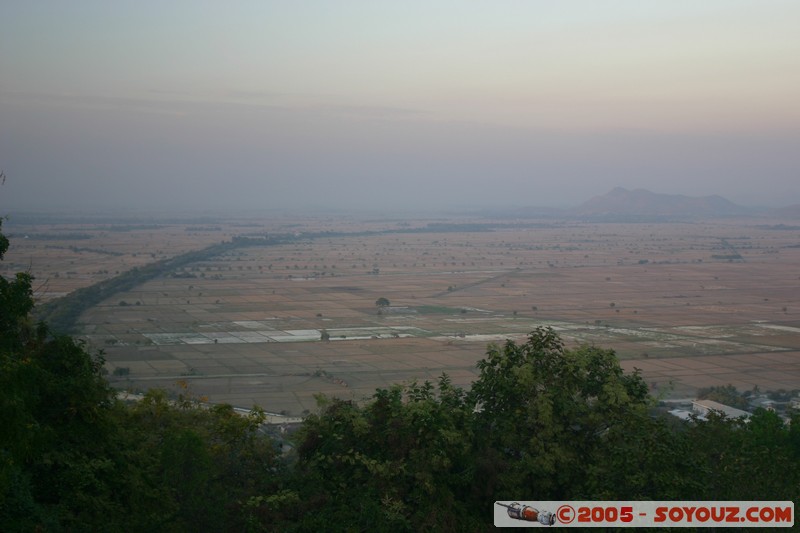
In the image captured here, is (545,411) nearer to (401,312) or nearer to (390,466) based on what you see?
(390,466)

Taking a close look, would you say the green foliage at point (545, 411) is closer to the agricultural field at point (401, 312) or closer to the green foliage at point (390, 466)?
the green foliage at point (390, 466)

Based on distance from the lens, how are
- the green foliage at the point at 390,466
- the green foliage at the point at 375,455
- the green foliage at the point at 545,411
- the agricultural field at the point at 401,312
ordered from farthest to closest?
the agricultural field at the point at 401,312 → the green foliage at the point at 545,411 → the green foliage at the point at 390,466 → the green foliage at the point at 375,455

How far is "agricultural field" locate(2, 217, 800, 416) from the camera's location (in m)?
29.1

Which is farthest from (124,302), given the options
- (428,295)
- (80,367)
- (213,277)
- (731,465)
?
(731,465)

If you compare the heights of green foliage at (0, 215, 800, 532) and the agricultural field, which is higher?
green foliage at (0, 215, 800, 532)

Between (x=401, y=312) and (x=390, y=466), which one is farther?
(x=401, y=312)

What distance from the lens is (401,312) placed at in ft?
151

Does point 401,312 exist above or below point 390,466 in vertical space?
below

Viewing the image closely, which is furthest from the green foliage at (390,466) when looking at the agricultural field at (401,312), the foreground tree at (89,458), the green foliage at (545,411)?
the agricultural field at (401,312)

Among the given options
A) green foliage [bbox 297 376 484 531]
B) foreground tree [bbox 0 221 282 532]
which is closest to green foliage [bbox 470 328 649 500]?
green foliage [bbox 297 376 484 531]

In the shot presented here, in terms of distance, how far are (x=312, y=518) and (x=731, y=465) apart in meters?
5.17

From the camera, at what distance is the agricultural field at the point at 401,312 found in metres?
29.1

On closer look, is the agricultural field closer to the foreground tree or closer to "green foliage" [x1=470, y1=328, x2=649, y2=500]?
"green foliage" [x1=470, y1=328, x2=649, y2=500]

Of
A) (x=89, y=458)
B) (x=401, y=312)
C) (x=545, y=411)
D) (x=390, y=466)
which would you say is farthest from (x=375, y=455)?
(x=401, y=312)
